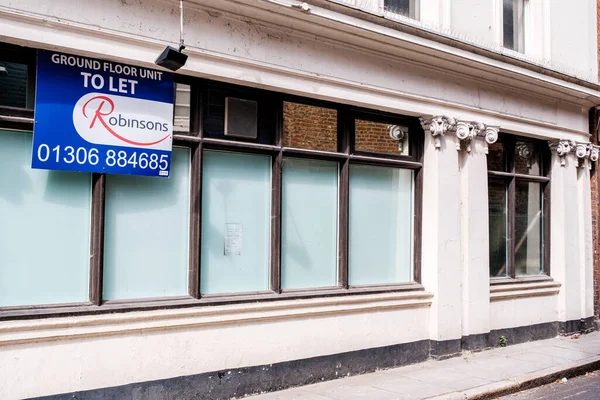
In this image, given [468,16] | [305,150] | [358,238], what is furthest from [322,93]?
[468,16]

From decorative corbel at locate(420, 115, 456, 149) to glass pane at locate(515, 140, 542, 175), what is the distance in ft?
8.17

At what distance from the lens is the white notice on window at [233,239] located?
7500mm

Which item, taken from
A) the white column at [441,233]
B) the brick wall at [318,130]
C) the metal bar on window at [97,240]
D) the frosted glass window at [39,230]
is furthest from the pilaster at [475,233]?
the frosted glass window at [39,230]

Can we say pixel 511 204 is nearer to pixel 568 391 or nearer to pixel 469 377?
pixel 568 391

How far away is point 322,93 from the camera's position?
26.7ft

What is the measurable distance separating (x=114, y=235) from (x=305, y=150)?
9.18 ft

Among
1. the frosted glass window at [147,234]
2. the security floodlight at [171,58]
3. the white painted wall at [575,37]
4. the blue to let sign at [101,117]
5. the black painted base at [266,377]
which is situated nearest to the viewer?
the blue to let sign at [101,117]

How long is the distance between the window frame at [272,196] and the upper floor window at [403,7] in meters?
1.71

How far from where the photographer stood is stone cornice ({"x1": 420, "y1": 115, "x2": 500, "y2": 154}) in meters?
9.52

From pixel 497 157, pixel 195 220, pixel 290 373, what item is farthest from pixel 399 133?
pixel 290 373

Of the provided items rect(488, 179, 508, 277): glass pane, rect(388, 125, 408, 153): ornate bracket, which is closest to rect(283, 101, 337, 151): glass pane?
rect(388, 125, 408, 153): ornate bracket

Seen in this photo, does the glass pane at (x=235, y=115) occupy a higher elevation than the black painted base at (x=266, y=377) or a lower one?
higher

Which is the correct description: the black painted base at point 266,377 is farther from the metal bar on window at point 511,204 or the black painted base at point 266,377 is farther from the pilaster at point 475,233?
the metal bar on window at point 511,204

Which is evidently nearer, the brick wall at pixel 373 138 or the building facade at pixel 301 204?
the building facade at pixel 301 204
